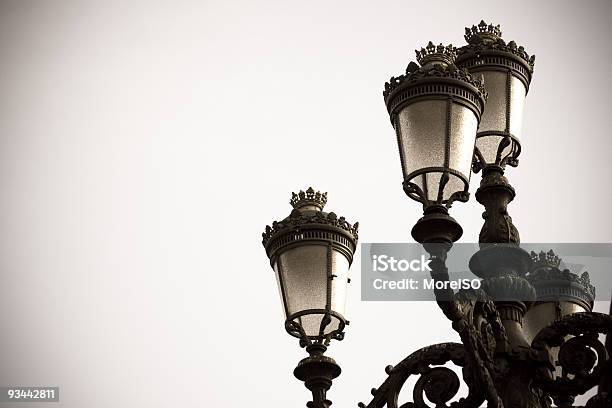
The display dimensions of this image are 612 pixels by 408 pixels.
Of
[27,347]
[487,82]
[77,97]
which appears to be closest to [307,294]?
[487,82]

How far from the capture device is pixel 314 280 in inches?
330

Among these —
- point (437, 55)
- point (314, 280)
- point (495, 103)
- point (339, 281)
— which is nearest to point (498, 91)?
point (495, 103)

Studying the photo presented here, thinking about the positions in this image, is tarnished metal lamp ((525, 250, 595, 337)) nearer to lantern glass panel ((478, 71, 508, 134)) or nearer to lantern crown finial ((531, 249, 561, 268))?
lantern crown finial ((531, 249, 561, 268))

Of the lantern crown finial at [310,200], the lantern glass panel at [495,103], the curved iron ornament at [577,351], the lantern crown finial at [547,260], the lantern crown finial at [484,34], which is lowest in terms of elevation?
the curved iron ornament at [577,351]

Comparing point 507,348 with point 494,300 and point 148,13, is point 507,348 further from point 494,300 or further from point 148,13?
point 148,13

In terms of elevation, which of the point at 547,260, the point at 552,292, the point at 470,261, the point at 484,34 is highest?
the point at 484,34

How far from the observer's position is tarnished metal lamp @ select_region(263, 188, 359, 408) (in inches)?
324

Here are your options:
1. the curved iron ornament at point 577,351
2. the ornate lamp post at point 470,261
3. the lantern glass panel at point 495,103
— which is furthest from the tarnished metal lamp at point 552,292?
the curved iron ornament at point 577,351

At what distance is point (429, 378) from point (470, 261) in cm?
69

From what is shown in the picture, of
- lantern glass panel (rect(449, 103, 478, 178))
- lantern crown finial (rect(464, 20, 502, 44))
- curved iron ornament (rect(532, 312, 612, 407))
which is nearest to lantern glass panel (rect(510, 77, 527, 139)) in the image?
lantern crown finial (rect(464, 20, 502, 44))

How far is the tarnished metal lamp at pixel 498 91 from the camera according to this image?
27.9 ft

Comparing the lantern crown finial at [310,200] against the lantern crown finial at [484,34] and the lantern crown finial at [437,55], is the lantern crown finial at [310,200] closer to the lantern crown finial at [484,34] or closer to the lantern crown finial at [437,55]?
the lantern crown finial at [437,55]

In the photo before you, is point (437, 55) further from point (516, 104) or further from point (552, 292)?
point (552, 292)

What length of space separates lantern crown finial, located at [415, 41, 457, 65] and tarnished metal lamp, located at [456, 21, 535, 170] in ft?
1.67
